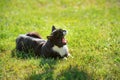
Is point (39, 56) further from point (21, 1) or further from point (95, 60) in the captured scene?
point (21, 1)

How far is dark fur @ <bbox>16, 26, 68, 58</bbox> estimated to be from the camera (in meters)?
8.57

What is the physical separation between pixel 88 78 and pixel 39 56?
2473mm

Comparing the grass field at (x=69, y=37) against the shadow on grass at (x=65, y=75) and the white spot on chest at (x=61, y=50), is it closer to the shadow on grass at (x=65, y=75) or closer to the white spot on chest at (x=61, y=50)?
the shadow on grass at (x=65, y=75)

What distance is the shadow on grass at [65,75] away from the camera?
23.6ft

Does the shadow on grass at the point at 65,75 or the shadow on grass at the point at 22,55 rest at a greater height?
the shadow on grass at the point at 22,55

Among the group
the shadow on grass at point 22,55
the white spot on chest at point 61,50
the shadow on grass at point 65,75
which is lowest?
the shadow on grass at point 65,75

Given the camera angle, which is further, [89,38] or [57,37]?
[89,38]

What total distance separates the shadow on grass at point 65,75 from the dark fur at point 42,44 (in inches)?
43.8

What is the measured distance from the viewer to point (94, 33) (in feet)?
38.0

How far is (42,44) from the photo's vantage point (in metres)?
9.38

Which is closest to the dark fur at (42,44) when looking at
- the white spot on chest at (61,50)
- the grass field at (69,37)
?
the white spot on chest at (61,50)

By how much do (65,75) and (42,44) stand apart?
89.3 inches

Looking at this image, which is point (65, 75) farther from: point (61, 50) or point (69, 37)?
point (69, 37)

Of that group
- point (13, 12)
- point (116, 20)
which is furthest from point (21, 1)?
point (116, 20)
